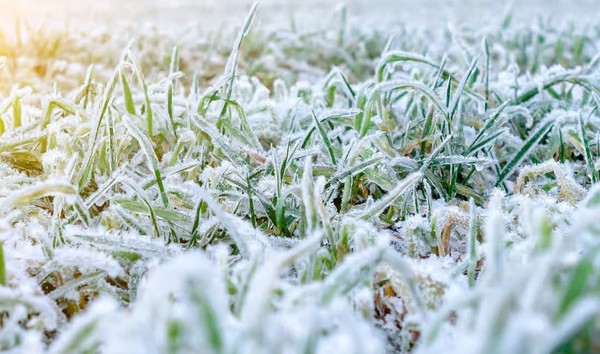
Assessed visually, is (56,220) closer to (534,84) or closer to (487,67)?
(487,67)

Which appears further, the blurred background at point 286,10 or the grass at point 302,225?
the blurred background at point 286,10

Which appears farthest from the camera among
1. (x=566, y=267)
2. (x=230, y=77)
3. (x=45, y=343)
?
(x=230, y=77)

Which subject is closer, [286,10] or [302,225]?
[302,225]

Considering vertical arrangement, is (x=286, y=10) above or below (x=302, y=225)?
below

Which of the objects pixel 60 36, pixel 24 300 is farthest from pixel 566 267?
pixel 60 36

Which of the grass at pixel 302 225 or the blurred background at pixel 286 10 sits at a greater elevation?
the grass at pixel 302 225
